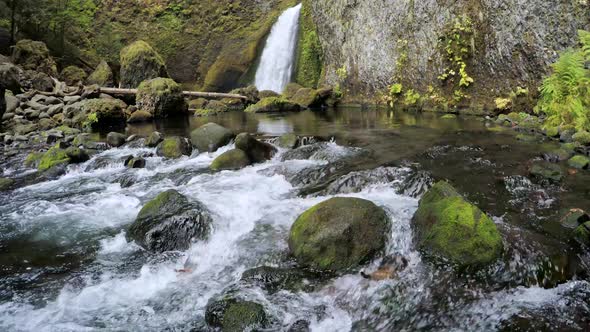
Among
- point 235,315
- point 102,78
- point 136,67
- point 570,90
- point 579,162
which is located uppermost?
point 136,67

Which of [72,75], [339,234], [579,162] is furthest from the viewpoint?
[72,75]

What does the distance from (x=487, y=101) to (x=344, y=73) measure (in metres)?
9.54

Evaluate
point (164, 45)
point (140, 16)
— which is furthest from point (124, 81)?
point (140, 16)

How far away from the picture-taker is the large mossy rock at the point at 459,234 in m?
4.68

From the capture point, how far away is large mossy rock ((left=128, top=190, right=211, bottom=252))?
5.80m

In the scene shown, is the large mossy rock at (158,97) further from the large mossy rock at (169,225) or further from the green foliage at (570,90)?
the green foliage at (570,90)

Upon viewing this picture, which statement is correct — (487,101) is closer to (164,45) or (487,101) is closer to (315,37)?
(315,37)

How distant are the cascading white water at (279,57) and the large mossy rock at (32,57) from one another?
11781 millimetres

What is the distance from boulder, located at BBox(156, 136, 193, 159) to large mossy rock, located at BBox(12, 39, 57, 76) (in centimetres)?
1507

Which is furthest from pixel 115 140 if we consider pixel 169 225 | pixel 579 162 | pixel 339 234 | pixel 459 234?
pixel 579 162

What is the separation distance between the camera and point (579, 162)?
26.6 ft

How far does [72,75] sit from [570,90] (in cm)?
2452

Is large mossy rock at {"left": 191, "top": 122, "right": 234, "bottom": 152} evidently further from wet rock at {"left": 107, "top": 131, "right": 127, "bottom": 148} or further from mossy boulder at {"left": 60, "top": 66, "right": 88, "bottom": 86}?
mossy boulder at {"left": 60, "top": 66, "right": 88, "bottom": 86}

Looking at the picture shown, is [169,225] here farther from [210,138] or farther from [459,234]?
[210,138]
